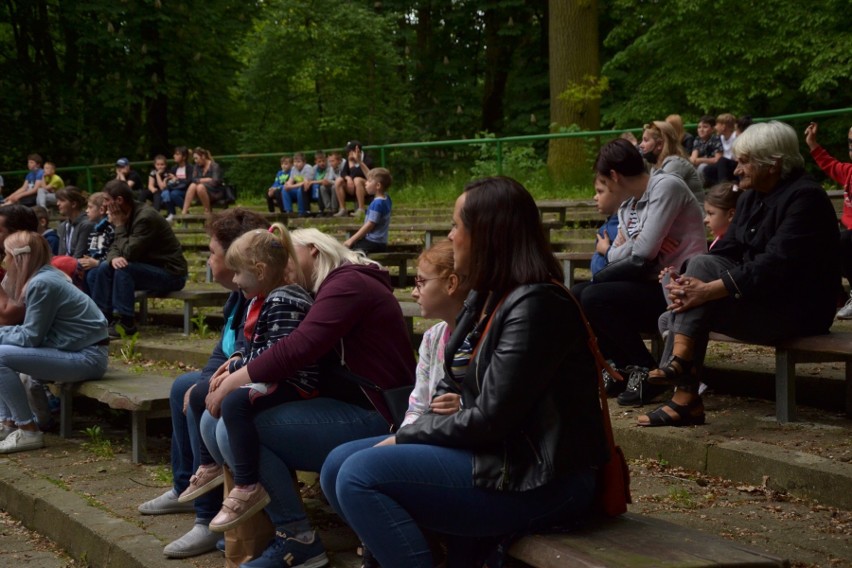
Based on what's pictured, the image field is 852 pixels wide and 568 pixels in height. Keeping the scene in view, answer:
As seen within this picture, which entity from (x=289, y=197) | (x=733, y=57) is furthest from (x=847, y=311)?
(x=733, y=57)

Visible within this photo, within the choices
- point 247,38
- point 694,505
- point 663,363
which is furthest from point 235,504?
point 247,38

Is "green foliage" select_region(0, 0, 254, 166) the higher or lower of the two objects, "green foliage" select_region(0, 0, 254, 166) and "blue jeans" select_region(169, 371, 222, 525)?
the higher

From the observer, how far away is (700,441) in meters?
4.93

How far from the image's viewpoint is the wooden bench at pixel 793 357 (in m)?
4.91

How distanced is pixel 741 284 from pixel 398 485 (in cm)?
242

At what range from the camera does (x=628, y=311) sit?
5.79m

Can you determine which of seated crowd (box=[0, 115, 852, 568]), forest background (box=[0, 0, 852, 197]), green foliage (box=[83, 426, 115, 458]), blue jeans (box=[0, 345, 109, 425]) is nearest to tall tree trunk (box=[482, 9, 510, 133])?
forest background (box=[0, 0, 852, 197])

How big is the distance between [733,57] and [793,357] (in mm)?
16137

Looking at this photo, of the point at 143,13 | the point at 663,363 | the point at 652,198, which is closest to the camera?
the point at 663,363

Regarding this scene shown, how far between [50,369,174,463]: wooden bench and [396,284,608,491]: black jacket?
327cm

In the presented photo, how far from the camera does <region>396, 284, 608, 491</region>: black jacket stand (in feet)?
10.1

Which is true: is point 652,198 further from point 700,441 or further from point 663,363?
point 700,441

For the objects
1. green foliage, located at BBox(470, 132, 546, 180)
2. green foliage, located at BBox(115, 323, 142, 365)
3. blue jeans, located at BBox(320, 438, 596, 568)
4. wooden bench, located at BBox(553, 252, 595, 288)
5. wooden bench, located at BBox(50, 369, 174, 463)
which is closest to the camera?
blue jeans, located at BBox(320, 438, 596, 568)

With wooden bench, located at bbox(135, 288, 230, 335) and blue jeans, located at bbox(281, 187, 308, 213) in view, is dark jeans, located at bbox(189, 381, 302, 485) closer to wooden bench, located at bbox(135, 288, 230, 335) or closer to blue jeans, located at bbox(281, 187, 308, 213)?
wooden bench, located at bbox(135, 288, 230, 335)
